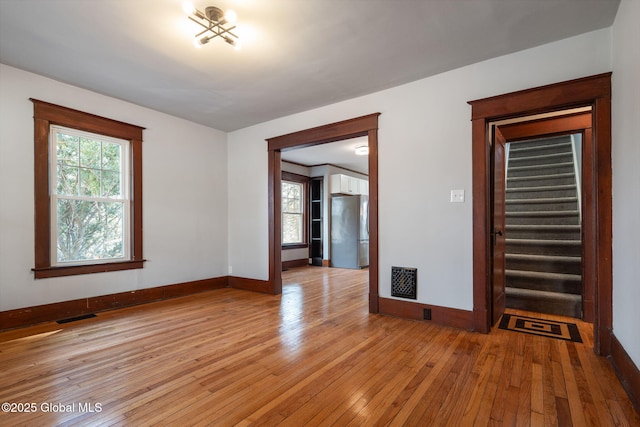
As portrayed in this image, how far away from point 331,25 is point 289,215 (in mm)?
5408

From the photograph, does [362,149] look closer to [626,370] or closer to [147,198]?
[147,198]

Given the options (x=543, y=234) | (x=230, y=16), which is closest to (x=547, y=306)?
(x=543, y=234)

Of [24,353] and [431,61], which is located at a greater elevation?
[431,61]

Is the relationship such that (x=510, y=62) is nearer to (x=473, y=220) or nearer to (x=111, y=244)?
(x=473, y=220)

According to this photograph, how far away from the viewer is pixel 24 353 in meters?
2.48

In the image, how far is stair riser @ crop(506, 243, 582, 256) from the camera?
3.90 m

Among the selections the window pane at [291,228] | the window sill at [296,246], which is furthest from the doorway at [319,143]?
the window pane at [291,228]

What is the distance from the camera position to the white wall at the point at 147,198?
3098 mm

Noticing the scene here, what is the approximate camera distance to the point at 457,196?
3076 millimetres

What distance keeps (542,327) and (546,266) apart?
1.17m

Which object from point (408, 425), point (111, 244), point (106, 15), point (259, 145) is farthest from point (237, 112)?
point (408, 425)

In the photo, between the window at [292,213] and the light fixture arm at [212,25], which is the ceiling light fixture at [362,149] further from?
the light fixture arm at [212,25]

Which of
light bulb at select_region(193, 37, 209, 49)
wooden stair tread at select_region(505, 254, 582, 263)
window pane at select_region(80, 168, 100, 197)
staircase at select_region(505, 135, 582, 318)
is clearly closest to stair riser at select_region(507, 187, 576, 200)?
staircase at select_region(505, 135, 582, 318)

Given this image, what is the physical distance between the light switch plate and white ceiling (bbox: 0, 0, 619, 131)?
124cm
